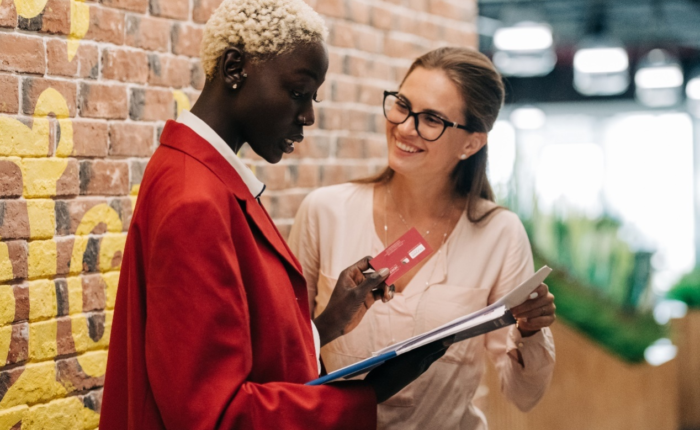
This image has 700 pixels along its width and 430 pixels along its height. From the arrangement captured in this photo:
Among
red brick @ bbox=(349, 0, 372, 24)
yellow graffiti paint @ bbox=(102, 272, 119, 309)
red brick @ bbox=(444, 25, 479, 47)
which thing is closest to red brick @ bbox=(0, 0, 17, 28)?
yellow graffiti paint @ bbox=(102, 272, 119, 309)

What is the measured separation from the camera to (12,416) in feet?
5.74

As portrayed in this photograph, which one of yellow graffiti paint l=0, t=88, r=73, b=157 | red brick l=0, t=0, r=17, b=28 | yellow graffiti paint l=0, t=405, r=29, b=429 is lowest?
yellow graffiti paint l=0, t=405, r=29, b=429

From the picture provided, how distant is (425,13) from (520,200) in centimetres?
182

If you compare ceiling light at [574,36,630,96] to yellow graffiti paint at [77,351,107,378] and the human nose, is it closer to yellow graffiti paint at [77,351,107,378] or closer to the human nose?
yellow graffiti paint at [77,351,107,378]

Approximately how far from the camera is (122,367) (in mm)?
1313

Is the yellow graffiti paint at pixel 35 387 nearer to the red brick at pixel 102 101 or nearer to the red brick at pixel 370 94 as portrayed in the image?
the red brick at pixel 102 101

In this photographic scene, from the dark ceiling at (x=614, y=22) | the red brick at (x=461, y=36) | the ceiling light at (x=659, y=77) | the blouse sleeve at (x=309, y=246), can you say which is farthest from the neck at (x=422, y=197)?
the ceiling light at (x=659, y=77)

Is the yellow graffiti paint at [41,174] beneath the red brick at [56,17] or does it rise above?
beneath

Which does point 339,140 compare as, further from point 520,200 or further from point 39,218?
point 520,200

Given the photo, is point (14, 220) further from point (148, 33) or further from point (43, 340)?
point (148, 33)

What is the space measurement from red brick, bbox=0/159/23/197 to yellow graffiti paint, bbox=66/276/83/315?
0.90ft

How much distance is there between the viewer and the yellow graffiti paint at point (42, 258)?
1.80 m

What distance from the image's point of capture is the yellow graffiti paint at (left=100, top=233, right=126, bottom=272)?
6.56 feet

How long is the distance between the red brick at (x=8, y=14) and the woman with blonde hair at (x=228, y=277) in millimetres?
621
